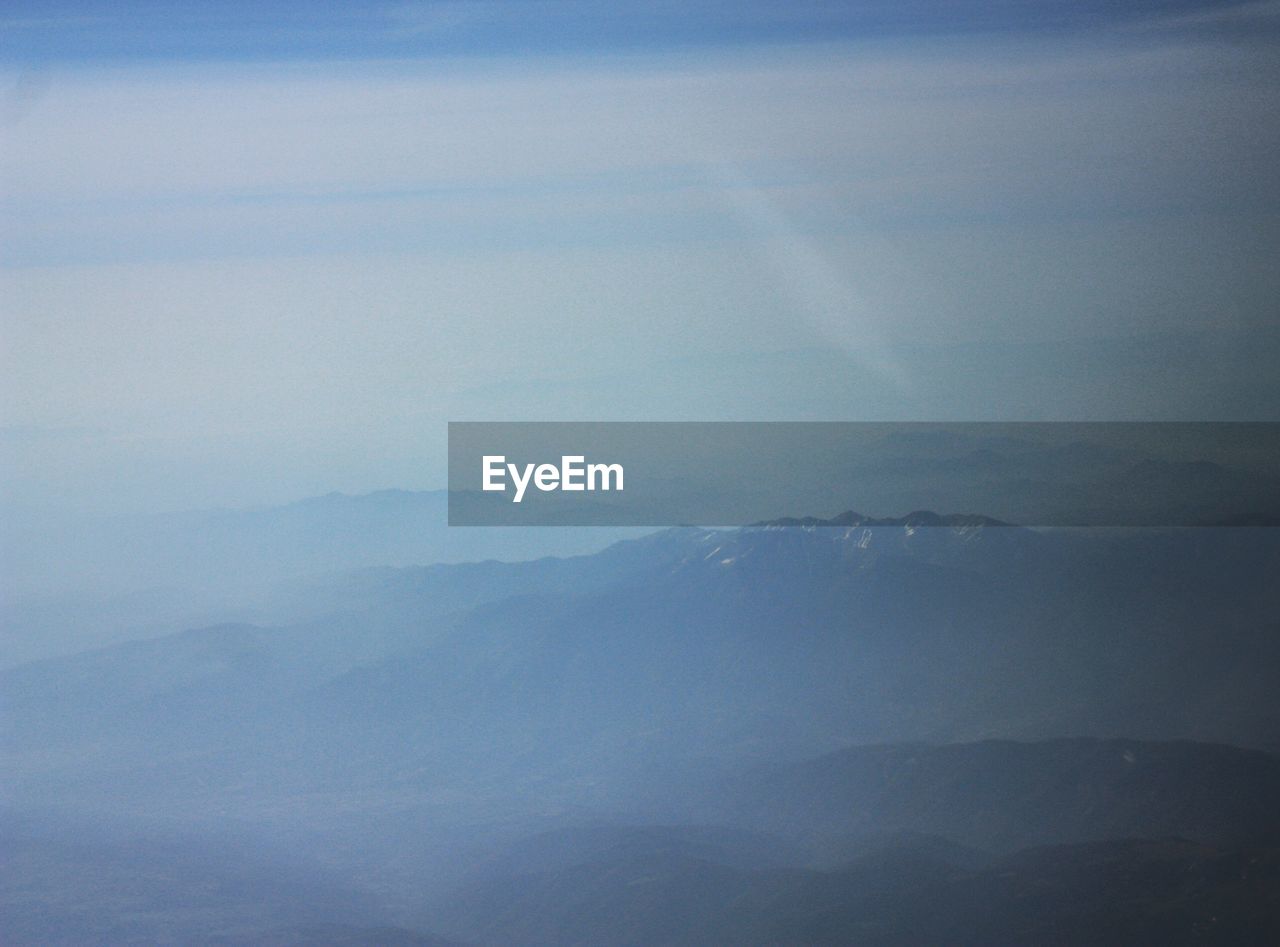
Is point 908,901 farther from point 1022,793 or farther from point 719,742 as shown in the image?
point 719,742

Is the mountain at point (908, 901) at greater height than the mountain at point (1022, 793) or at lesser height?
lesser

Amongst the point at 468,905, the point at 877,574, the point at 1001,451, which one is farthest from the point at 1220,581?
the point at 468,905

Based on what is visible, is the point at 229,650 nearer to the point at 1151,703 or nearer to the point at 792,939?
the point at 792,939
